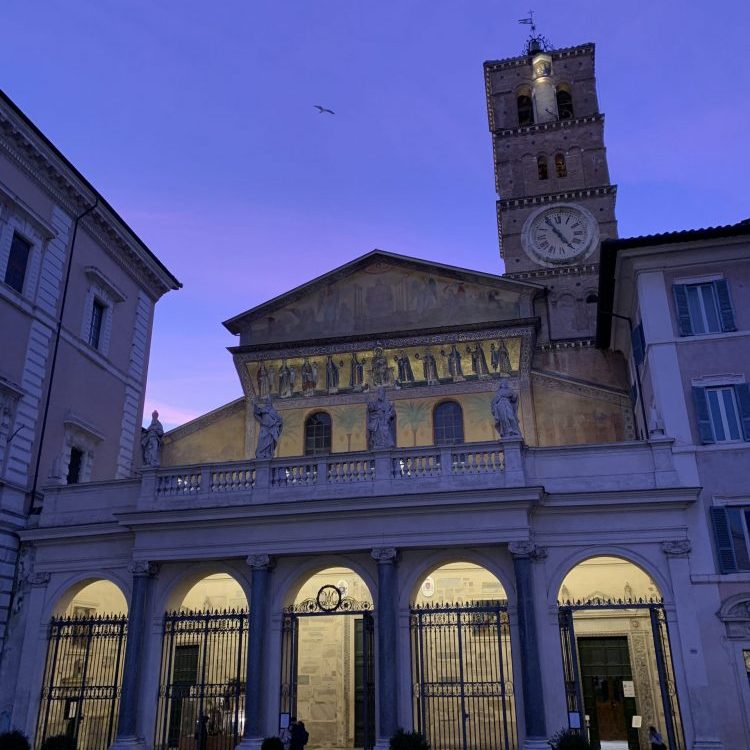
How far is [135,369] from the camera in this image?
2656 centimetres

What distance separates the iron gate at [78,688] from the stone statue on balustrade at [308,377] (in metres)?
10.1

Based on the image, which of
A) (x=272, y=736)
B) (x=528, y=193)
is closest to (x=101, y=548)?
(x=272, y=736)

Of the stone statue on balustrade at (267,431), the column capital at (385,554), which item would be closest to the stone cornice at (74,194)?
the stone statue on balustrade at (267,431)

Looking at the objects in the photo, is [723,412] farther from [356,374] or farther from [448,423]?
[356,374]

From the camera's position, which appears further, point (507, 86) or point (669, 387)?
point (507, 86)

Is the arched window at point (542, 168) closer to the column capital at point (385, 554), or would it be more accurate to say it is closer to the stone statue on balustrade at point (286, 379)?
the stone statue on balustrade at point (286, 379)

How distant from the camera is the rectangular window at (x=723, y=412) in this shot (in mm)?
17234

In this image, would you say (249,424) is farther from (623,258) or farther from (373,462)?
(623,258)

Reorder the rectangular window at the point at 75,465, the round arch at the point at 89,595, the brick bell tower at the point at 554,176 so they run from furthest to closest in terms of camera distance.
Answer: the brick bell tower at the point at 554,176
the rectangular window at the point at 75,465
the round arch at the point at 89,595

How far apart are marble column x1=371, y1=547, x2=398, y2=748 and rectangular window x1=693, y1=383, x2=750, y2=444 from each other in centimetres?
759

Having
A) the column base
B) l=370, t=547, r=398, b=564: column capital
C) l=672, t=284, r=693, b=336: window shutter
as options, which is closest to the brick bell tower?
l=672, t=284, r=693, b=336: window shutter

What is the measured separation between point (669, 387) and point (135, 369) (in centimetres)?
1743

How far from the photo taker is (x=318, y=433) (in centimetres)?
2630

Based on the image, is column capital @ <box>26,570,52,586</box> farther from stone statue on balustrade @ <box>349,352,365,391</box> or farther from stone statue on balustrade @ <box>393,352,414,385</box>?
stone statue on balustrade @ <box>393,352,414,385</box>
